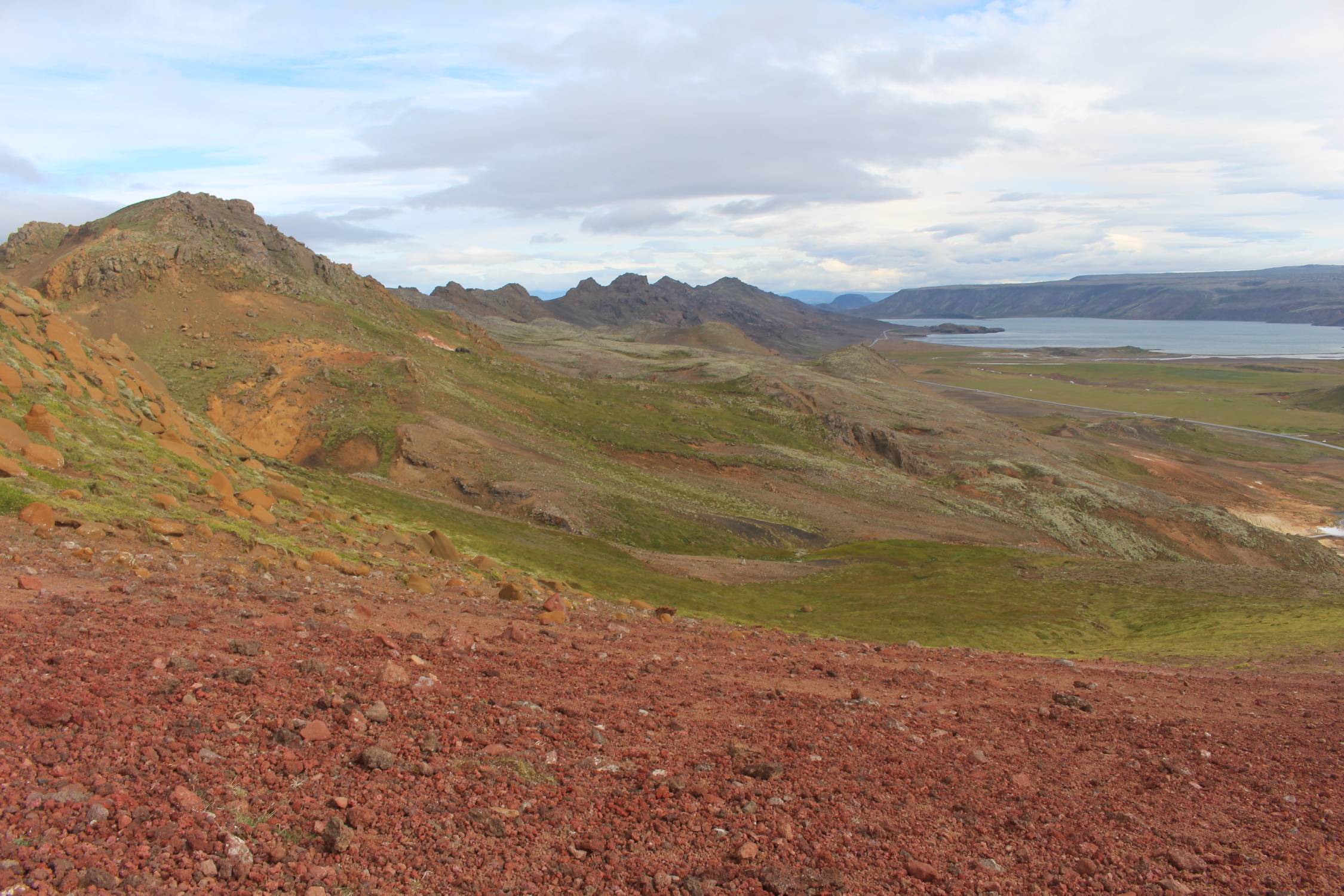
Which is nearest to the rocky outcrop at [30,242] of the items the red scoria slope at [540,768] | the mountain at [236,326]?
the mountain at [236,326]

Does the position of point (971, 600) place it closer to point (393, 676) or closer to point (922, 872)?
point (922, 872)

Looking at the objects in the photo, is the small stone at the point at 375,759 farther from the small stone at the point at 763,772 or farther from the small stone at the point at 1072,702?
the small stone at the point at 1072,702

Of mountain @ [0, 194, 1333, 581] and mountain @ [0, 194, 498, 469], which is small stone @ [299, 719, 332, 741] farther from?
mountain @ [0, 194, 498, 469]

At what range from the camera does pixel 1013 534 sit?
70.5 meters

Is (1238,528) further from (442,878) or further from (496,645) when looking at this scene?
(442,878)

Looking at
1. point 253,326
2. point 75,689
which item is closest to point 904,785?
point 75,689

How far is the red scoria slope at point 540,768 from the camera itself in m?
8.15

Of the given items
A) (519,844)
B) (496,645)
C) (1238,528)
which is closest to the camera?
(519,844)

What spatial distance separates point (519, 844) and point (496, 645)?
7.07 meters

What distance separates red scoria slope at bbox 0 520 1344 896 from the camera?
8148 mm

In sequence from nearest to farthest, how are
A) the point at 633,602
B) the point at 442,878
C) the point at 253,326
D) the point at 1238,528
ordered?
the point at 442,878 → the point at 633,602 → the point at 253,326 → the point at 1238,528

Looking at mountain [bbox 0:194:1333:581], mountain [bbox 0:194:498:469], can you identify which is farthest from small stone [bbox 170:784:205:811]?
mountain [bbox 0:194:498:469]

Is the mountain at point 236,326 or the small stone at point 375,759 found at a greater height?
the mountain at point 236,326

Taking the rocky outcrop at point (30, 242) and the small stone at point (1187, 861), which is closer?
the small stone at point (1187, 861)
